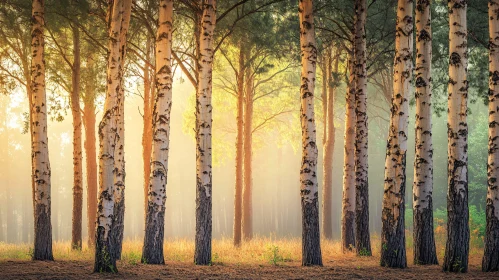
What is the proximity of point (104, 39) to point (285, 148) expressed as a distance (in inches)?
2136

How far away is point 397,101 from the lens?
36.0 feet

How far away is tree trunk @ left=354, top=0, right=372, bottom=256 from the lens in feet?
46.6

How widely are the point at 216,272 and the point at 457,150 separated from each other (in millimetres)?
5080

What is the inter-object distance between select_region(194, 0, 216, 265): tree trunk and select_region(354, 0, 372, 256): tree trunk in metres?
4.30

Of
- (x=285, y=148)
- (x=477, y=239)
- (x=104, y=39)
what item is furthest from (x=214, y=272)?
(x=285, y=148)

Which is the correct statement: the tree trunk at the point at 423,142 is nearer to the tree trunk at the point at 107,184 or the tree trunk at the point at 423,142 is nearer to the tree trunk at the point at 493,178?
the tree trunk at the point at 493,178

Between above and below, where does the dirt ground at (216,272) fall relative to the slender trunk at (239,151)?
below

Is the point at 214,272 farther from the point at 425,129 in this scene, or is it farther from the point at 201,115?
the point at 425,129

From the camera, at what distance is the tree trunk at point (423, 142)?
1119 centimetres

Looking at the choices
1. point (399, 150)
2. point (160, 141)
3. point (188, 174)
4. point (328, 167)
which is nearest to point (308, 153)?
point (399, 150)

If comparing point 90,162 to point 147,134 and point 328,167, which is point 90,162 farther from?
point 328,167

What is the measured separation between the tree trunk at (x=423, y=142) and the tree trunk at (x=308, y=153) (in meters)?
2.13

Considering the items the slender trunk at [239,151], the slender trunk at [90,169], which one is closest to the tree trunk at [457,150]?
the slender trunk at [239,151]

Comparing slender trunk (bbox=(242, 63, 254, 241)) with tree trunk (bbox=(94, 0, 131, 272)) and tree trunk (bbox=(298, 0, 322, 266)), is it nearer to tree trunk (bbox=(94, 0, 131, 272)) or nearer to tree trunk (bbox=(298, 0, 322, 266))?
tree trunk (bbox=(298, 0, 322, 266))
